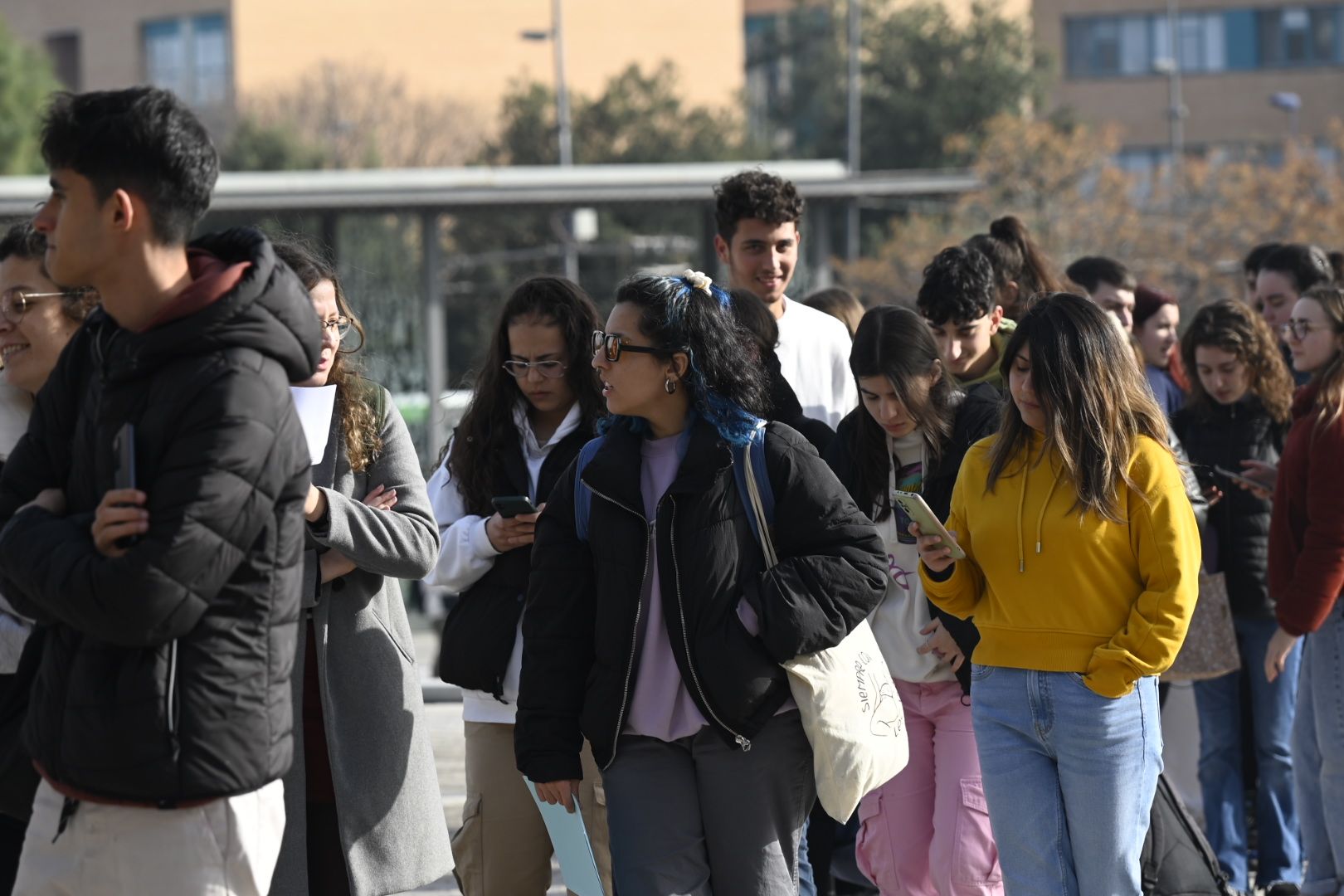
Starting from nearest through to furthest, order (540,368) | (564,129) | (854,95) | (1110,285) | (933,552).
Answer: (933,552) < (540,368) < (1110,285) < (564,129) < (854,95)

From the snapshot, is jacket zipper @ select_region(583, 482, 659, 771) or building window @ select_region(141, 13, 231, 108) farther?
building window @ select_region(141, 13, 231, 108)

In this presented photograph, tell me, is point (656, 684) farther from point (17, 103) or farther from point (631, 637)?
point (17, 103)

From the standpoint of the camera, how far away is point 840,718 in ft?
13.5

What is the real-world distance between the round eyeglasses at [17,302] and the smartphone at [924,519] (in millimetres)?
2169

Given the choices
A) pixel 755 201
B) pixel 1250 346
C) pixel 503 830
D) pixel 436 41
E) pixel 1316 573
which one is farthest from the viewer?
pixel 436 41

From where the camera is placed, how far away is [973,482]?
4.80m

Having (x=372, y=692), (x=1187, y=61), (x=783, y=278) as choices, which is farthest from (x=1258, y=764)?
(x=1187, y=61)

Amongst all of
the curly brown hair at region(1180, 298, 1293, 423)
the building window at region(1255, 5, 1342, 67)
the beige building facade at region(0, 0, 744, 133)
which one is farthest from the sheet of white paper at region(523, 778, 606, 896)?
the building window at region(1255, 5, 1342, 67)

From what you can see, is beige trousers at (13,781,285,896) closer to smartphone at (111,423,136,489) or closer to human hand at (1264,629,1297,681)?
smartphone at (111,423,136,489)

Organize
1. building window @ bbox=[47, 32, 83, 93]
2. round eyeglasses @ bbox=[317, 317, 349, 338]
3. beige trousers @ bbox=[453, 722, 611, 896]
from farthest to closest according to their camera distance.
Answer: building window @ bbox=[47, 32, 83, 93] → beige trousers @ bbox=[453, 722, 611, 896] → round eyeglasses @ bbox=[317, 317, 349, 338]

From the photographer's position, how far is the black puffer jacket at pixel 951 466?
5195 mm

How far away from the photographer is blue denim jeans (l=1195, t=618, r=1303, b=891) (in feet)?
22.2

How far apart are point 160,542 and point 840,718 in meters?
1.79

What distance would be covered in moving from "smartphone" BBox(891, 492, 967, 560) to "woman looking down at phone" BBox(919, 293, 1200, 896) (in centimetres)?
7
